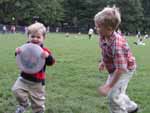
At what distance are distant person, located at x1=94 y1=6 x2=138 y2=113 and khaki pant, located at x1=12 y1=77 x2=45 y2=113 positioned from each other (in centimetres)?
102

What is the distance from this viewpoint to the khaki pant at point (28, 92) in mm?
6195

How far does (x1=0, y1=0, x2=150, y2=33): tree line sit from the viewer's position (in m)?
80.1

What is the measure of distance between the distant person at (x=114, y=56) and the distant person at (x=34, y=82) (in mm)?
858

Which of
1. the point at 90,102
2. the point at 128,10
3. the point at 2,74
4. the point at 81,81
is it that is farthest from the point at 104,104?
the point at 128,10

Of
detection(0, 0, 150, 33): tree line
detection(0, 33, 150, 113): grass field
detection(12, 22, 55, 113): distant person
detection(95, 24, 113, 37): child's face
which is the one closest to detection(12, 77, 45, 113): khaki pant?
detection(12, 22, 55, 113): distant person

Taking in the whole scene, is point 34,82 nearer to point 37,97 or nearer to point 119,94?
point 37,97

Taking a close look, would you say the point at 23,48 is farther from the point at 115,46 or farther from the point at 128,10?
the point at 128,10

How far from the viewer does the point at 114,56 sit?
5.56 metres

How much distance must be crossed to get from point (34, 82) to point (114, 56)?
127 centimetres

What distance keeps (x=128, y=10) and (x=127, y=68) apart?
88.5m

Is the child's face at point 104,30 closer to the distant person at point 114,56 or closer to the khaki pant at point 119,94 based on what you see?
the distant person at point 114,56

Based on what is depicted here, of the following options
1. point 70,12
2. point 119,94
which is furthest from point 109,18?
point 70,12

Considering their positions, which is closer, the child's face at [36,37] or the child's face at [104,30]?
the child's face at [104,30]

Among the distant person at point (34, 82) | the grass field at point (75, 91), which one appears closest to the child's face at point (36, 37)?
the distant person at point (34, 82)
